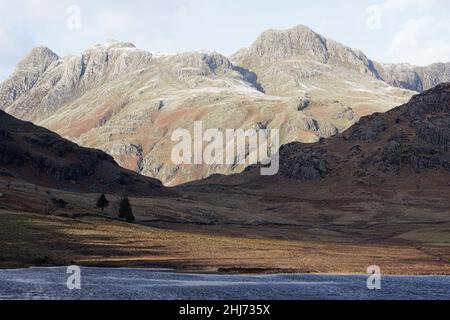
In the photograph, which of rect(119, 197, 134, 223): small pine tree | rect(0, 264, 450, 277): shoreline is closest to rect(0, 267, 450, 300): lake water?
rect(0, 264, 450, 277): shoreline

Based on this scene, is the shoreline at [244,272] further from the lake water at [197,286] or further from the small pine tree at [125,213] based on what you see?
the small pine tree at [125,213]

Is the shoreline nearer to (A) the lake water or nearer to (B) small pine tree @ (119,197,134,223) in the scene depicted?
(A) the lake water

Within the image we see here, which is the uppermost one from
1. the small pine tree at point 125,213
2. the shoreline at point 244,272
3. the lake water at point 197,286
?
the small pine tree at point 125,213

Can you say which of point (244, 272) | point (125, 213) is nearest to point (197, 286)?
point (244, 272)

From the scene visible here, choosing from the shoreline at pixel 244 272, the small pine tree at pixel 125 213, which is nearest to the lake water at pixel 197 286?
the shoreline at pixel 244 272

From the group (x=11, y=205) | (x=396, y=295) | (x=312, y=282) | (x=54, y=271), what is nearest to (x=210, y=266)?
(x=312, y=282)

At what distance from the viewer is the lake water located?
6247 centimetres

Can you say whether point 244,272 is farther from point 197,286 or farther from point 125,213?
point 125,213

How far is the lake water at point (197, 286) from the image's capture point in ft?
205

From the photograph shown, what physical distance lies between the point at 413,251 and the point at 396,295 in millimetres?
75044
